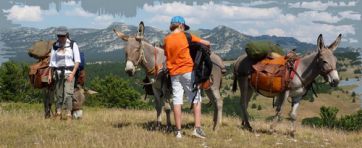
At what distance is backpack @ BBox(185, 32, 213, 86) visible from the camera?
34.7 feet

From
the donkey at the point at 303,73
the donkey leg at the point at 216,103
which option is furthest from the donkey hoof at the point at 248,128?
the donkey leg at the point at 216,103

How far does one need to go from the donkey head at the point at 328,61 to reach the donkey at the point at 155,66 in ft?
9.48

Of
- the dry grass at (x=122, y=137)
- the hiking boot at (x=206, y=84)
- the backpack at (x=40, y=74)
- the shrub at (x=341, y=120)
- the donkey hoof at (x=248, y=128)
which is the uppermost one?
the hiking boot at (x=206, y=84)

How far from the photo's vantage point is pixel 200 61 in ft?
35.5

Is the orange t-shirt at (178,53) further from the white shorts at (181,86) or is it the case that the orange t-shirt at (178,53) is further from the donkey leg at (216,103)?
the donkey leg at (216,103)

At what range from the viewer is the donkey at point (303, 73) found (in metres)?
11.7

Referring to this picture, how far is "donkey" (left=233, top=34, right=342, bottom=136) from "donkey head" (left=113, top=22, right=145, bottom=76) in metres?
3.60

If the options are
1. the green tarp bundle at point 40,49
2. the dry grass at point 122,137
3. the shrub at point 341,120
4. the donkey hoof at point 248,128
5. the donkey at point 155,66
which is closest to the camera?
the dry grass at point 122,137

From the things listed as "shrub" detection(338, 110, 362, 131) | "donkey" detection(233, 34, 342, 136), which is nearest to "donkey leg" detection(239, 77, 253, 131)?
"donkey" detection(233, 34, 342, 136)

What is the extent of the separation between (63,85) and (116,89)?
78.9 metres

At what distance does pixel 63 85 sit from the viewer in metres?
13.0

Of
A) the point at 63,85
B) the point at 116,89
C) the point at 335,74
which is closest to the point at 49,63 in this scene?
the point at 63,85

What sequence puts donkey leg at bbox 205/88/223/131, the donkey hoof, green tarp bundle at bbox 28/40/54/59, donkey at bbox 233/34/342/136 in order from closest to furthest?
donkey at bbox 233/34/342/136, donkey leg at bbox 205/88/223/131, the donkey hoof, green tarp bundle at bbox 28/40/54/59

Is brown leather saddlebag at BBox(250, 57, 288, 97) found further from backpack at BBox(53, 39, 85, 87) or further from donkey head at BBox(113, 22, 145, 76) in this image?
backpack at BBox(53, 39, 85, 87)
